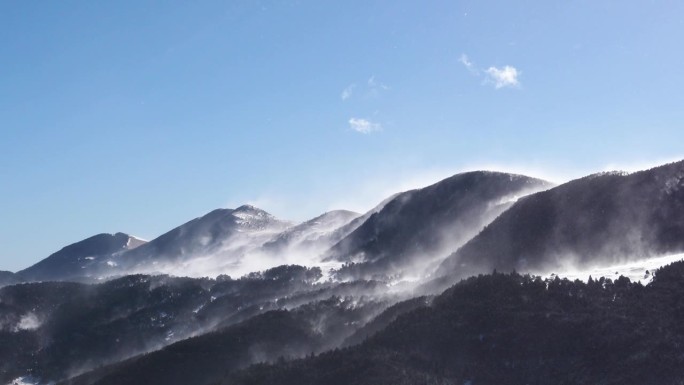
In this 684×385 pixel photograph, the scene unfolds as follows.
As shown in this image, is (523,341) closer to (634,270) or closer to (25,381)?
(634,270)

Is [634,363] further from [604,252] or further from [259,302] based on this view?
[259,302]

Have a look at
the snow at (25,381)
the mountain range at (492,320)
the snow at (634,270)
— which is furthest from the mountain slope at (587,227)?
the snow at (25,381)

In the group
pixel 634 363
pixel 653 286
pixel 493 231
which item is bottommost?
pixel 634 363

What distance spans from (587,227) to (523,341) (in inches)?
2461

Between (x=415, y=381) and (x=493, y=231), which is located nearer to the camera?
(x=415, y=381)

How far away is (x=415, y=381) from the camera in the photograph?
81.1 meters

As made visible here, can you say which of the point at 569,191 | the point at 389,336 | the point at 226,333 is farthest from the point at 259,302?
the point at 389,336

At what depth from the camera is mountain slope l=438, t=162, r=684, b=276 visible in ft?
413

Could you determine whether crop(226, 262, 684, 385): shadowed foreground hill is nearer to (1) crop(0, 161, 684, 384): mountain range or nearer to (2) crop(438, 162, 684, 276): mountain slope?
(1) crop(0, 161, 684, 384): mountain range

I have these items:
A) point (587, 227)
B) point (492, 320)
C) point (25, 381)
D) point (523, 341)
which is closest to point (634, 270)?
point (492, 320)

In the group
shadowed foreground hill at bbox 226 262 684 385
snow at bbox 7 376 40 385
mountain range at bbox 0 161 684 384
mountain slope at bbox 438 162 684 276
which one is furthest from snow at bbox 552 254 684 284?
snow at bbox 7 376 40 385

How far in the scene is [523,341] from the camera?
85.5 metres

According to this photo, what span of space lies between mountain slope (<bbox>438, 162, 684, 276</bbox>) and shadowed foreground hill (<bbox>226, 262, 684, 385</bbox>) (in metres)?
31.4

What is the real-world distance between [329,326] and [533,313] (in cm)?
5538
